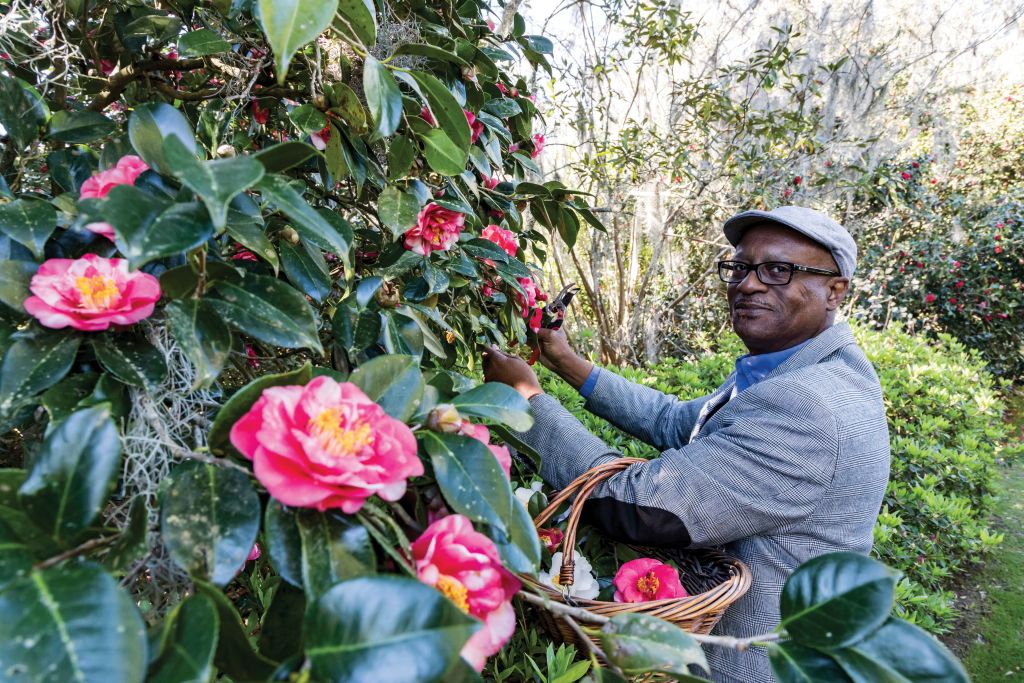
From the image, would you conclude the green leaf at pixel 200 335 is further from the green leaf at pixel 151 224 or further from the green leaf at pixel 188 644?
the green leaf at pixel 188 644

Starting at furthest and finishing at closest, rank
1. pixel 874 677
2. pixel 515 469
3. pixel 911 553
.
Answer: pixel 911 553 → pixel 515 469 → pixel 874 677

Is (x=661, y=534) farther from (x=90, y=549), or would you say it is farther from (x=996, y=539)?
(x=996, y=539)

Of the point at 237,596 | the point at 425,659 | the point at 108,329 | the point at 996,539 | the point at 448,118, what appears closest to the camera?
the point at 425,659

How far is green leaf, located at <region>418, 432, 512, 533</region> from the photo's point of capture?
560mm

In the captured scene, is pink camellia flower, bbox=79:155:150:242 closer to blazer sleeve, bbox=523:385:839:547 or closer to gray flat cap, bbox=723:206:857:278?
blazer sleeve, bbox=523:385:839:547

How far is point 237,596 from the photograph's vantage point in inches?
45.6

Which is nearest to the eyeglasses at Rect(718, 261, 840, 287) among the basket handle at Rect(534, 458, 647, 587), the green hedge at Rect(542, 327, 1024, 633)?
the basket handle at Rect(534, 458, 647, 587)

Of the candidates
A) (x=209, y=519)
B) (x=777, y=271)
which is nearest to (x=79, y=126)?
(x=209, y=519)

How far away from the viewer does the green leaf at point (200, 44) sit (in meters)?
0.79

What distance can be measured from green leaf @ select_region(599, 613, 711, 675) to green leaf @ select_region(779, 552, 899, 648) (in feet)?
0.32

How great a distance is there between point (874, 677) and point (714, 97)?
413 cm

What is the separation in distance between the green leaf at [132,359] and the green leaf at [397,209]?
1.14 ft

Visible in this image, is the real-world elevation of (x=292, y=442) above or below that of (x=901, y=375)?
above

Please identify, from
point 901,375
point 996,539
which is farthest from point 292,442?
point 901,375
